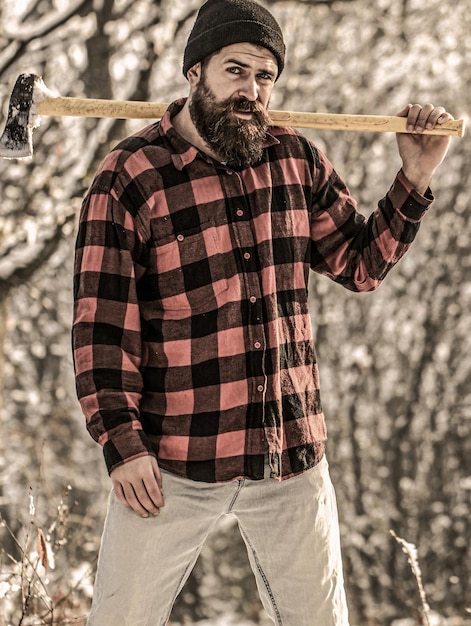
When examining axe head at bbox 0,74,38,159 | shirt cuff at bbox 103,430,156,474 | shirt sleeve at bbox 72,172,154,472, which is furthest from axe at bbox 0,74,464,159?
shirt cuff at bbox 103,430,156,474

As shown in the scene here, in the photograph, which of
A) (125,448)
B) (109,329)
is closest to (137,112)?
(109,329)

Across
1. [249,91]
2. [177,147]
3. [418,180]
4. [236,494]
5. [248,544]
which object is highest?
[249,91]

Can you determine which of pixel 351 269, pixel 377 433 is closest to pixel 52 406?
pixel 377 433

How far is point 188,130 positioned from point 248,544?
1.13m

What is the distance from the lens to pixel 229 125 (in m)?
2.28

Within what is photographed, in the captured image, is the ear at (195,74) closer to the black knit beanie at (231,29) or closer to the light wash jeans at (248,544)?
the black knit beanie at (231,29)

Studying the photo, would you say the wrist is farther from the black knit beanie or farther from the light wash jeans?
the light wash jeans

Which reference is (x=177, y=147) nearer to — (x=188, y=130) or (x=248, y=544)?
(x=188, y=130)

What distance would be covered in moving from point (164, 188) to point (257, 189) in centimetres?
25

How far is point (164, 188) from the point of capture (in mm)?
2287

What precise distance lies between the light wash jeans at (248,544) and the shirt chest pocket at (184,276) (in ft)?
1.43

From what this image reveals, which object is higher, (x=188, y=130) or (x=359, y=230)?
(x=188, y=130)

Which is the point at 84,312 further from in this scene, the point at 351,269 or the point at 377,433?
the point at 377,433

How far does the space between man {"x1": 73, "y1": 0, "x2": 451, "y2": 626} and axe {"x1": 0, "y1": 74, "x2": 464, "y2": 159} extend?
138 mm
